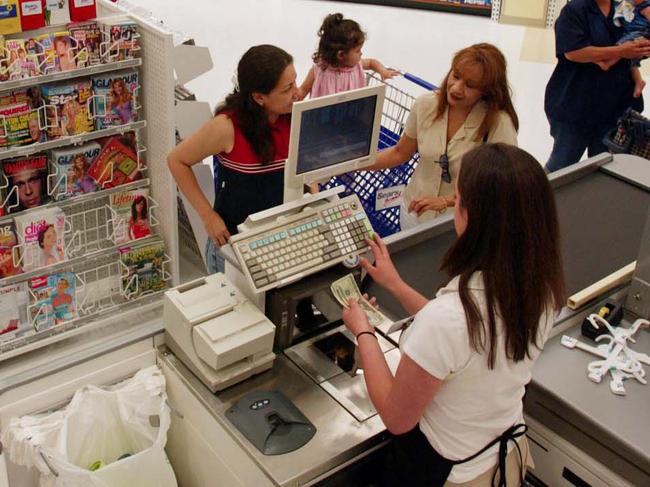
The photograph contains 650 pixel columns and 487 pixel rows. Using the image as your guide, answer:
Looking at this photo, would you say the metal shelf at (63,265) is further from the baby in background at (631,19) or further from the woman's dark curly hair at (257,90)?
the baby in background at (631,19)

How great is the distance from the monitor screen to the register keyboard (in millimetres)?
157

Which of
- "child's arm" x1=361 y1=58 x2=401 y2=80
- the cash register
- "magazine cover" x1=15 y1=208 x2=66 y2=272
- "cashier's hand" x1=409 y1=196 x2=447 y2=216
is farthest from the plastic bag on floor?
"child's arm" x1=361 y1=58 x2=401 y2=80

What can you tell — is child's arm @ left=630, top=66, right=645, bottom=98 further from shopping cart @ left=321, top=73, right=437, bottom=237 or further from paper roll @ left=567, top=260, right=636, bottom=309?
paper roll @ left=567, top=260, right=636, bottom=309

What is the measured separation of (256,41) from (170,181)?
5711mm

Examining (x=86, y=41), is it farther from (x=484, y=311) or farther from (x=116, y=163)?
(x=484, y=311)

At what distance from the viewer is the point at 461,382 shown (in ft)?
6.54

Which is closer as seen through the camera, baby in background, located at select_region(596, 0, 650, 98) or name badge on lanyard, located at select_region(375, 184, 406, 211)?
name badge on lanyard, located at select_region(375, 184, 406, 211)

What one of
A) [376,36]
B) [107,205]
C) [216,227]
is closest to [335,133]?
[216,227]

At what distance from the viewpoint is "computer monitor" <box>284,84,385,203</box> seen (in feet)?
7.89

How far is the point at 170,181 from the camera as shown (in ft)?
14.1

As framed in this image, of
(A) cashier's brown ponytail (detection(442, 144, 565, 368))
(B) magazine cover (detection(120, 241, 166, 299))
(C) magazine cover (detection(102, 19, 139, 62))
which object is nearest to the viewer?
(A) cashier's brown ponytail (detection(442, 144, 565, 368))

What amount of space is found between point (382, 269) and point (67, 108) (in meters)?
2.14

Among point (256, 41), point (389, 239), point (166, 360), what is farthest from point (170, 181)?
point (256, 41)

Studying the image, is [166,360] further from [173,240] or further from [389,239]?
[173,240]
